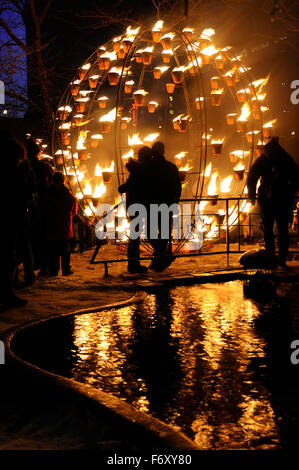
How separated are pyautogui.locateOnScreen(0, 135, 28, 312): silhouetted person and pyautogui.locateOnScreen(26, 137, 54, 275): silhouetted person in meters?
2.62

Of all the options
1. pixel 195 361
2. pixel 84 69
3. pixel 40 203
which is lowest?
pixel 195 361

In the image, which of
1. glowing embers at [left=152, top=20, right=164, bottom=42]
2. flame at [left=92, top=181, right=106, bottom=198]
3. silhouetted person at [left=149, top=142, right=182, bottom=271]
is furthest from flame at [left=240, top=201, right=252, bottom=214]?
glowing embers at [left=152, top=20, right=164, bottom=42]

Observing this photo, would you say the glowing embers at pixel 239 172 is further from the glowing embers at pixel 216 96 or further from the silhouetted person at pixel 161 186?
the silhouetted person at pixel 161 186

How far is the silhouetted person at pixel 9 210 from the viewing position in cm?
685

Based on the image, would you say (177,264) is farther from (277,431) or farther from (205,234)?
(277,431)

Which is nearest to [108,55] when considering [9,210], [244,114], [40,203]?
[244,114]

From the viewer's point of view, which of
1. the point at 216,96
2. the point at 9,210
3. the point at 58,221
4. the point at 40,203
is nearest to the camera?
the point at 9,210

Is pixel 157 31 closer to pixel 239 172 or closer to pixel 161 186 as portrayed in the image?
pixel 161 186

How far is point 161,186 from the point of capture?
9.81 meters

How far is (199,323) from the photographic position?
6293mm

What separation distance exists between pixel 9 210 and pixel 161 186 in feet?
11.3

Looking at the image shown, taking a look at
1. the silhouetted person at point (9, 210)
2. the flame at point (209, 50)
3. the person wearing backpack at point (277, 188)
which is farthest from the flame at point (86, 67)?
the silhouetted person at point (9, 210)

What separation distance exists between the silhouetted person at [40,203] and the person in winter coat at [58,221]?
136 millimetres

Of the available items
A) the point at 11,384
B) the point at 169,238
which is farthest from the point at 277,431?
the point at 169,238
